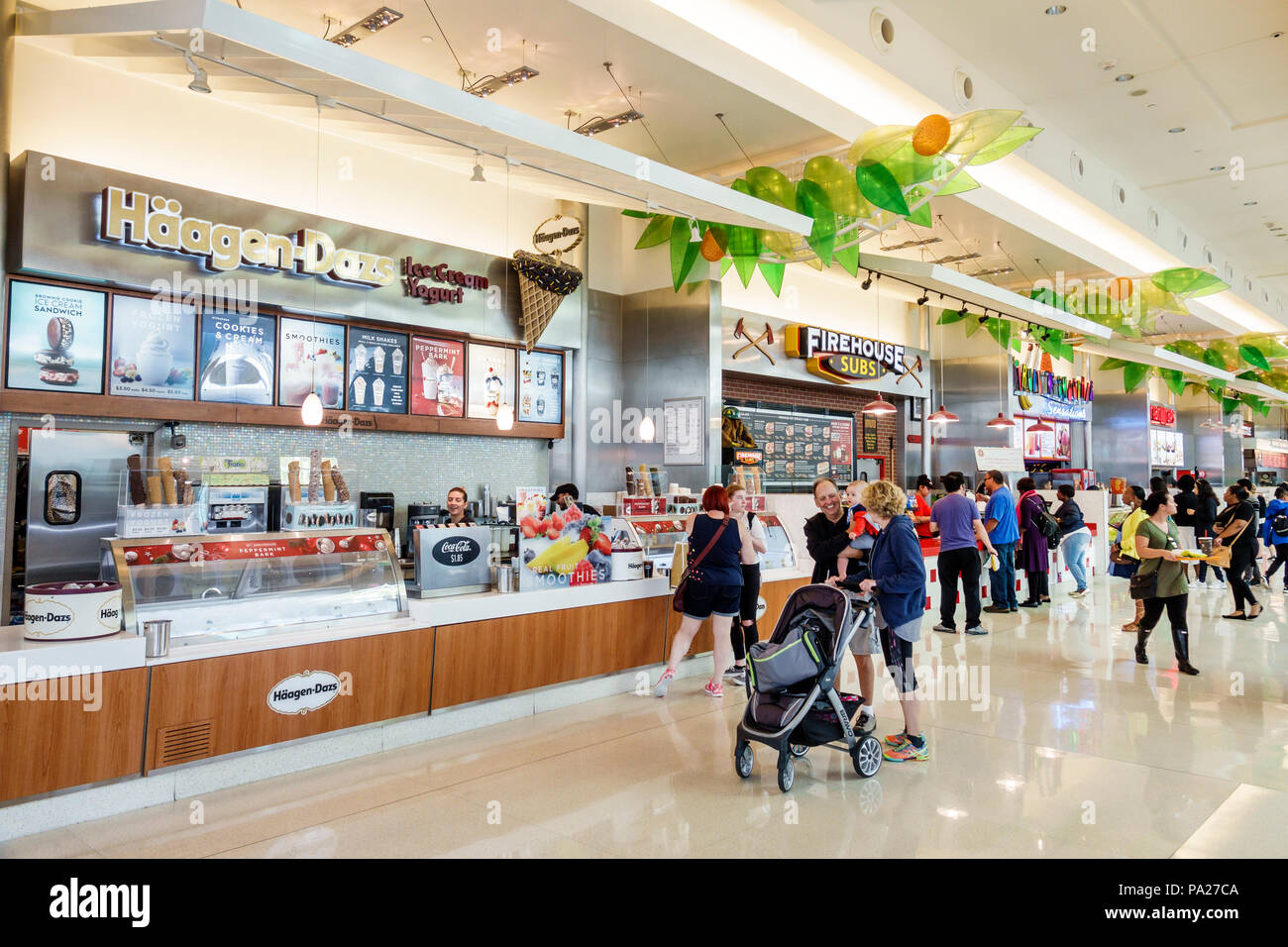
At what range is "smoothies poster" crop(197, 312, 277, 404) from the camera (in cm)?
683

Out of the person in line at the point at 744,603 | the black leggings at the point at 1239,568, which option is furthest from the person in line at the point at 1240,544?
the person in line at the point at 744,603

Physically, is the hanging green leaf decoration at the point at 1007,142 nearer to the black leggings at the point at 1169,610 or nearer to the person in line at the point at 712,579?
the person in line at the point at 712,579

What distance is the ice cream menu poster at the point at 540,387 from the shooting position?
360 inches

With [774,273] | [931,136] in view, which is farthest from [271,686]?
[774,273]

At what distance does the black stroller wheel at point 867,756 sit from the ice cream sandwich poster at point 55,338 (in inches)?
232

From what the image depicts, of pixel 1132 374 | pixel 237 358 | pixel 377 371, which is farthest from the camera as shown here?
pixel 1132 374

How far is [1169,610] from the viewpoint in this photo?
21.7 feet

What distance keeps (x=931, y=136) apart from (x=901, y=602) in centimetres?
362

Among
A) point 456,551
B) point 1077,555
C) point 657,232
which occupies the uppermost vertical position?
point 657,232

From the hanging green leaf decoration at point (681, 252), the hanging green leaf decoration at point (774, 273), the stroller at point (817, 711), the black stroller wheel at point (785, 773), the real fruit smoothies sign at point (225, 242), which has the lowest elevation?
the black stroller wheel at point (785, 773)

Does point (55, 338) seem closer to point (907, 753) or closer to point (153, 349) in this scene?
point (153, 349)

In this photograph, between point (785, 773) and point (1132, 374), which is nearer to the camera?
point (785, 773)

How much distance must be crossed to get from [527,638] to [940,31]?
19.1 ft
